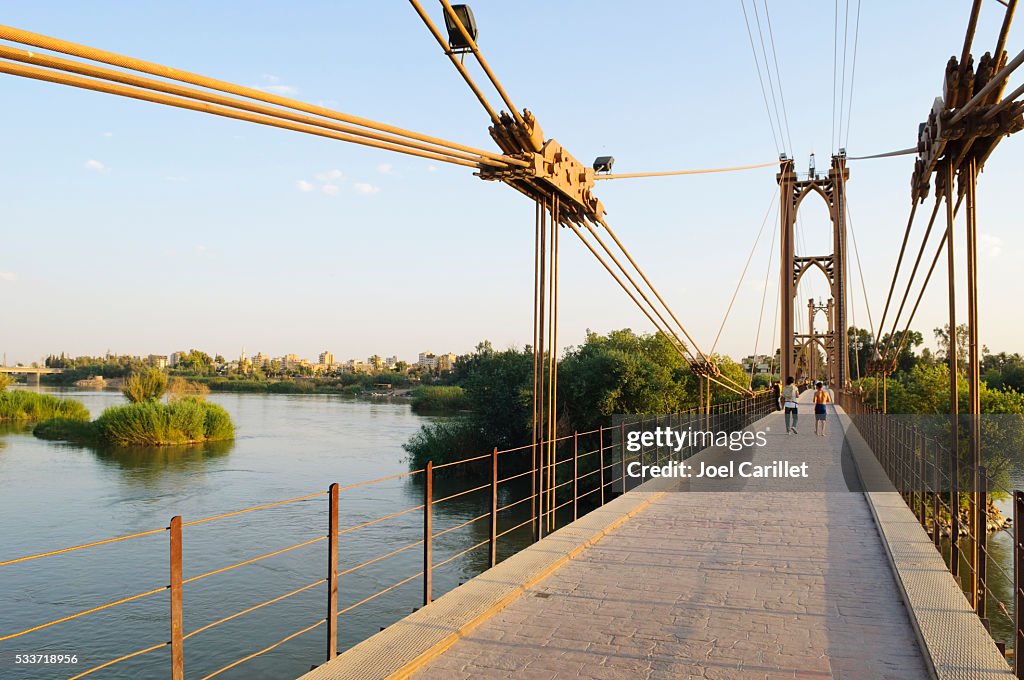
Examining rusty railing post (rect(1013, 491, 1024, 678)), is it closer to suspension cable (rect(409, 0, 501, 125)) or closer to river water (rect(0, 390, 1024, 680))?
river water (rect(0, 390, 1024, 680))

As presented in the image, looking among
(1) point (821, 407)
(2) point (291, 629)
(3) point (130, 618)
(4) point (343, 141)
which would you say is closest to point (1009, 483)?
(1) point (821, 407)

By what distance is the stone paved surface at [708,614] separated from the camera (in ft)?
11.3

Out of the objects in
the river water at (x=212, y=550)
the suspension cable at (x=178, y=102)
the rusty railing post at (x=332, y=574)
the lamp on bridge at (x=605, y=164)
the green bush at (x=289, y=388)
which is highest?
the lamp on bridge at (x=605, y=164)

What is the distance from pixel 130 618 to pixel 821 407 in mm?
12728

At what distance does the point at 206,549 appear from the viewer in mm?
13805

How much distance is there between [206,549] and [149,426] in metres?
15.8

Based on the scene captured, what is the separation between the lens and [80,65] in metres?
2.98

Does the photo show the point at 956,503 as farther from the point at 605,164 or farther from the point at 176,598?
the point at 176,598

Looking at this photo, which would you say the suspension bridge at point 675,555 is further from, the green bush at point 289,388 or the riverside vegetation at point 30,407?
the green bush at point 289,388

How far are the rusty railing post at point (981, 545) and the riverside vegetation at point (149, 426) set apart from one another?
27374 millimetres

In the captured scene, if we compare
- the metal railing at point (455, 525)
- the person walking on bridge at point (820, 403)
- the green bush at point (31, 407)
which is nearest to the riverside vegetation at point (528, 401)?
the metal railing at point (455, 525)

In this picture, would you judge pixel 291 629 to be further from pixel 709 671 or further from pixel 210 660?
pixel 709 671

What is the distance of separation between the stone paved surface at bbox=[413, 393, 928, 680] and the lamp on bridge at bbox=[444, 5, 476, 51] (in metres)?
3.37

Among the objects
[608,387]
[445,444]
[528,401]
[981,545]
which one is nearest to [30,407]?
[445,444]
